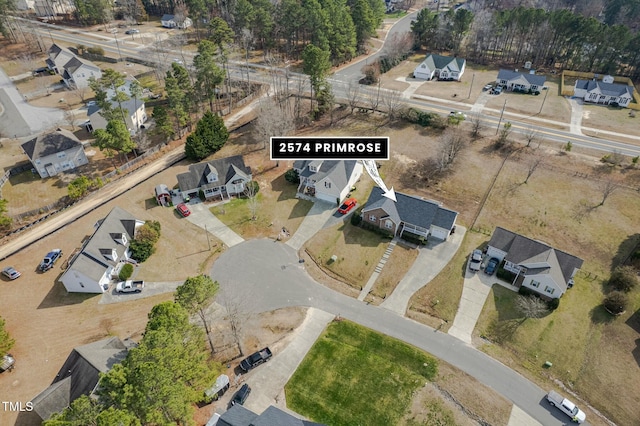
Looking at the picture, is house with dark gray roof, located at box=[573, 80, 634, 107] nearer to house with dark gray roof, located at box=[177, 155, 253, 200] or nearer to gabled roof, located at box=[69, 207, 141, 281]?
house with dark gray roof, located at box=[177, 155, 253, 200]

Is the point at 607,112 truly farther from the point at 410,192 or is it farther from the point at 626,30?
the point at 410,192

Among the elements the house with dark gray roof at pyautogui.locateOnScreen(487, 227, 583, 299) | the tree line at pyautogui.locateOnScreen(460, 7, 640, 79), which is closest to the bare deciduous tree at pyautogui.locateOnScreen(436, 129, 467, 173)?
the house with dark gray roof at pyautogui.locateOnScreen(487, 227, 583, 299)

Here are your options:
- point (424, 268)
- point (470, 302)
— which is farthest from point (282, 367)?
point (470, 302)

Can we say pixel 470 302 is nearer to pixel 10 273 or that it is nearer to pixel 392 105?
pixel 392 105

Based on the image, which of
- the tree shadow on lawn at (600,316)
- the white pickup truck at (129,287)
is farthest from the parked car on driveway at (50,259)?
the tree shadow on lawn at (600,316)

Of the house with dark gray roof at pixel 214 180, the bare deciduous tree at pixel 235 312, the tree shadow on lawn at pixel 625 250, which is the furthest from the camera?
the house with dark gray roof at pixel 214 180

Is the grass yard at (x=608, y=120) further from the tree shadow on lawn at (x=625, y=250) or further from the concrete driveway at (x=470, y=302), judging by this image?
the concrete driveway at (x=470, y=302)

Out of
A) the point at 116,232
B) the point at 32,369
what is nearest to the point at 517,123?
the point at 116,232
